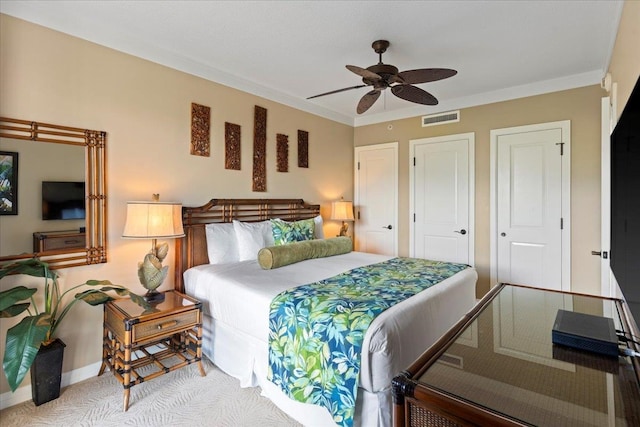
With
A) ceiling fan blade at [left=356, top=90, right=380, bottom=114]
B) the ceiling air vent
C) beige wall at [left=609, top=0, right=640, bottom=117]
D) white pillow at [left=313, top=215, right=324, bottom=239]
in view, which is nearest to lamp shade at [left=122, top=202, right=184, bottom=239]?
white pillow at [left=313, top=215, right=324, bottom=239]

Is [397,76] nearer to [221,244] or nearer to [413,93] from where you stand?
[413,93]

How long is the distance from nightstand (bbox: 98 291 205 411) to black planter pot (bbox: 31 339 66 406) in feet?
1.04

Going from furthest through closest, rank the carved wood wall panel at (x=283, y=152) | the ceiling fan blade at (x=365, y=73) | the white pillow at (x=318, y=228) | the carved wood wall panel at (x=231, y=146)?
the carved wood wall panel at (x=283, y=152) → the white pillow at (x=318, y=228) → the carved wood wall panel at (x=231, y=146) → the ceiling fan blade at (x=365, y=73)

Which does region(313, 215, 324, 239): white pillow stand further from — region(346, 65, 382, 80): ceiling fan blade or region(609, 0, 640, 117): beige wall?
region(609, 0, 640, 117): beige wall

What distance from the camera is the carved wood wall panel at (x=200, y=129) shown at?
315 centimetres

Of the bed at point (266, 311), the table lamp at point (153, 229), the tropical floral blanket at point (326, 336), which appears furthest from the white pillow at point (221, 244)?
the tropical floral blanket at point (326, 336)

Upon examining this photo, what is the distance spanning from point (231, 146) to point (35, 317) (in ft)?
7.15

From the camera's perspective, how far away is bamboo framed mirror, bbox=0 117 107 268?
2.16m

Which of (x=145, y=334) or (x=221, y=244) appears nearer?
(x=145, y=334)

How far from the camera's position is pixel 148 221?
8.01ft

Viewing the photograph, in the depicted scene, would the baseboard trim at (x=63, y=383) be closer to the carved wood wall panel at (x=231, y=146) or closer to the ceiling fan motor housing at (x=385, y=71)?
the carved wood wall panel at (x=231, y=146)

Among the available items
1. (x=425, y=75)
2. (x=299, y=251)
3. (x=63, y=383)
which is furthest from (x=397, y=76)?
(x=63, y=383)

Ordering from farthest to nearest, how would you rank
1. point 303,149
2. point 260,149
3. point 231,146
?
point 303,149
point 260,149
point 231,146

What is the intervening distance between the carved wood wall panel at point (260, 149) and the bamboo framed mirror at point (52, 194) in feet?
5.03
